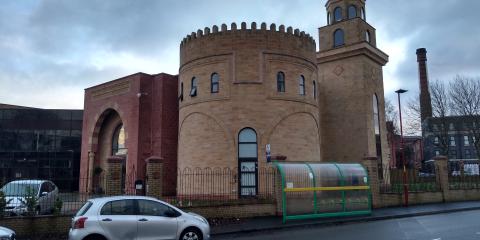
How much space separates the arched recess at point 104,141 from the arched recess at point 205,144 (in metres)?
9.64

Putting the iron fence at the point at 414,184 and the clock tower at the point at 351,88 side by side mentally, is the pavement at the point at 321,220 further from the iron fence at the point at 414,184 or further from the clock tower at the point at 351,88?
the clock tower at the point at 351,88

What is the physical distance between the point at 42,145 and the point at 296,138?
2869 centimetres

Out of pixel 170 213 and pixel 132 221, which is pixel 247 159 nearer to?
pixel 170 213

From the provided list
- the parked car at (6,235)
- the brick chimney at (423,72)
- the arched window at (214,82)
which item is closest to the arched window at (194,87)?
the arched window at (214,82)

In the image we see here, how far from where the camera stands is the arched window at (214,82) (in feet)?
82.0

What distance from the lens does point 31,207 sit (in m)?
13.8

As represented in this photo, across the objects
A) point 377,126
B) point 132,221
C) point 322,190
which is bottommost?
point 132,221

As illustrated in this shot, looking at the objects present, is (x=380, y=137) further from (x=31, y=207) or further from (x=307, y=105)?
(x=31, y=207)

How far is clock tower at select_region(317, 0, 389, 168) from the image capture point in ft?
104

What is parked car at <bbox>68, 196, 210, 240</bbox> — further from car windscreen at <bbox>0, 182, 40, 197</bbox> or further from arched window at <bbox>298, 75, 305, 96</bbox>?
arched window at <bbox>298, 75, 305, 96</bbox>

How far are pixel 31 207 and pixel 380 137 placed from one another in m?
26.9

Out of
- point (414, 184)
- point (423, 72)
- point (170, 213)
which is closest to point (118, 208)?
point (170, 213)

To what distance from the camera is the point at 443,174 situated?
24.2m

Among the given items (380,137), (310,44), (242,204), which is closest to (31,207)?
(242,204)
